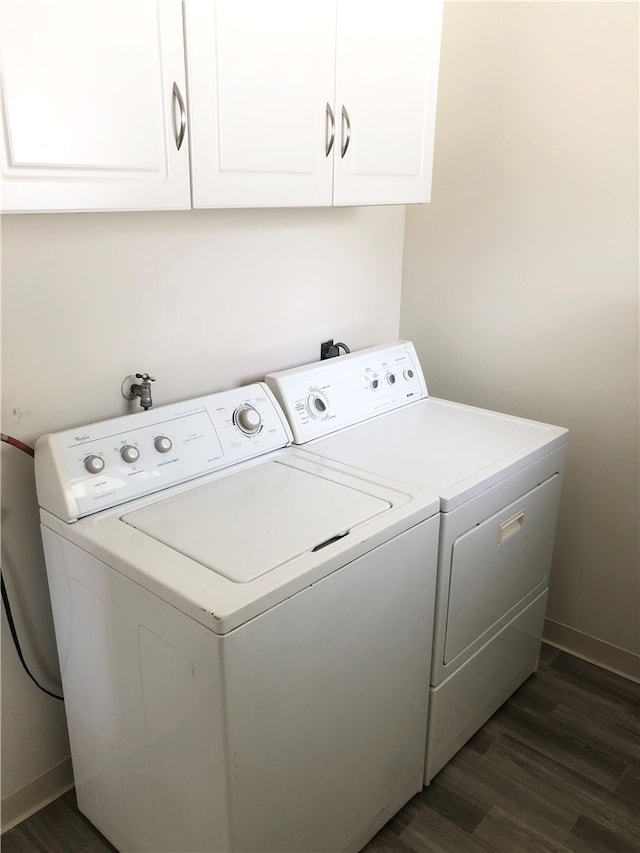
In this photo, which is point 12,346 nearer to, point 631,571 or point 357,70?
point 357,70

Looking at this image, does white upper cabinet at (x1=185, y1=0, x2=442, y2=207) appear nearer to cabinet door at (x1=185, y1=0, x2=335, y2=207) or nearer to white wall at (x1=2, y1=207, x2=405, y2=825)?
cabinet door at (x1=185, y1=0, x2=335, y2=207)

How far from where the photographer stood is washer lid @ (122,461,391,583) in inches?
52.6

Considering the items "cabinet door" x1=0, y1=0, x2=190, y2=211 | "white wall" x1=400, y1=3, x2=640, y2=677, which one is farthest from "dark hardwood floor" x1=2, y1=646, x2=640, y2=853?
"cabinet door" x1=0, y1=0, x2=190, y2=211

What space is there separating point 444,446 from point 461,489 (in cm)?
29

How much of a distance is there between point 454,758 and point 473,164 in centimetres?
182

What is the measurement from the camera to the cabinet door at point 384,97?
1.66m

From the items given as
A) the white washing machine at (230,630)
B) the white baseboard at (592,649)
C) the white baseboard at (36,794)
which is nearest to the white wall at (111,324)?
the white baseboard at (36,794)

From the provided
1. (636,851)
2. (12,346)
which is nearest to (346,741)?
(636,851)

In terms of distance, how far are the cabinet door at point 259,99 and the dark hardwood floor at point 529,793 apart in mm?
1569

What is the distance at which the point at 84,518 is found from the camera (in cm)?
148

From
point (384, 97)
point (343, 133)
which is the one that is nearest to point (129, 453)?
point (343, 133)

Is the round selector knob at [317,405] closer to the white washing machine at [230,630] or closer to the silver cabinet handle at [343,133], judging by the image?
the white washing machine at [230,630]

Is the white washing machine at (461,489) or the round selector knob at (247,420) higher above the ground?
the round selector knob at (247,420)

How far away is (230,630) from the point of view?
1.16 metres
